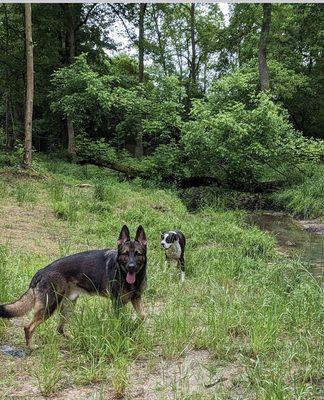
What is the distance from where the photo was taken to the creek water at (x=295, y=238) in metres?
9.25

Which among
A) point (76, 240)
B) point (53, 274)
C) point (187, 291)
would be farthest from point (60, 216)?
point (53, 274)

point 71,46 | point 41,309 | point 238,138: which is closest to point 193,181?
point 238,138

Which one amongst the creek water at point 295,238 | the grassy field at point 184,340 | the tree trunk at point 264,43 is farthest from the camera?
the tree trunk at point 264,43

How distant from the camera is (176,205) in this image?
49.0ft

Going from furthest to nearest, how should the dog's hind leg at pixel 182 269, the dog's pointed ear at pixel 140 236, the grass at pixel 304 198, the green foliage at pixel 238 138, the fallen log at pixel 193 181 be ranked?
the fallen log at pixel 193 181 → the green foliage at pixel 238 138 → the grass at pixel 304 198 → the dog's hind leg at pixel 182 269 → the dog's pointed ear at pixel 140 236

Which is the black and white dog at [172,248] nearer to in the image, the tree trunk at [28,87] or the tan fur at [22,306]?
the tan fur at [22,306]

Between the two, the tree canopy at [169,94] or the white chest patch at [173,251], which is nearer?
the white chest patch at [173,251]

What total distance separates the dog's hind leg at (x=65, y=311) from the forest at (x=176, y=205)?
105mm

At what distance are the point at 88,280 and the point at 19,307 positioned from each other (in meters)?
0.71

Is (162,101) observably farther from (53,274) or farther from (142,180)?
(53,274)

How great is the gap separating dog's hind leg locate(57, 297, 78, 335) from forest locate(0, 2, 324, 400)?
105 millimetres

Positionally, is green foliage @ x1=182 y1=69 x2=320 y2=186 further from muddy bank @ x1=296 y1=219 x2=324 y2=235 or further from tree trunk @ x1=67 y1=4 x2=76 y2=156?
tree trunk @ x1=67 y1=4 x2=76 y2=156

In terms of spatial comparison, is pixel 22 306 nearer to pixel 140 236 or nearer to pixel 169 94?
pixel 140 236

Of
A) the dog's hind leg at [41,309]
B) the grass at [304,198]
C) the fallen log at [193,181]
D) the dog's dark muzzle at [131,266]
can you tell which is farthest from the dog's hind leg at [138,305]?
the fallen log at [193,181]
